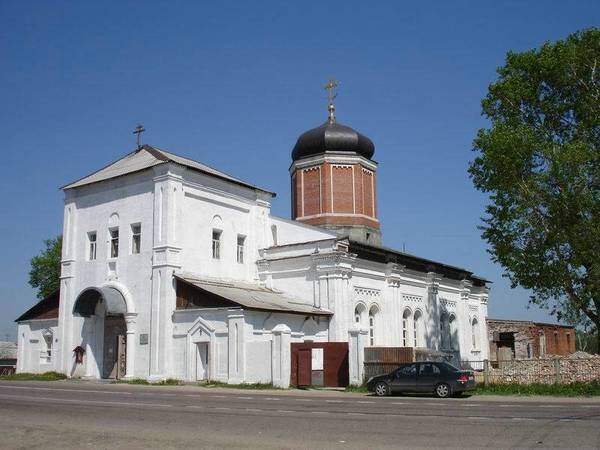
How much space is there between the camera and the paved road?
33.5ft

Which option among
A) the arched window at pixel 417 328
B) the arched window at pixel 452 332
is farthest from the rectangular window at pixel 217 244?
the arched window at pixel 452 332

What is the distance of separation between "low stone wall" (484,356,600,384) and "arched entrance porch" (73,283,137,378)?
16155 millimetres

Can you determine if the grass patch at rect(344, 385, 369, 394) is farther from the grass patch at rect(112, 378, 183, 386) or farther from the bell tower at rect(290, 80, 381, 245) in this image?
the bell tower at rect(290, 80, 381, 245)

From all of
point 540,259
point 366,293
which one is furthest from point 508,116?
point 366,293

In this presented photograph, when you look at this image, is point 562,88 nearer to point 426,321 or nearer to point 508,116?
point 508,116

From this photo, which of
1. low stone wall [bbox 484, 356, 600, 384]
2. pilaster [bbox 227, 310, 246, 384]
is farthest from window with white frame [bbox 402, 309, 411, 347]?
pilaster [bbox 227, 310, 246, 384]

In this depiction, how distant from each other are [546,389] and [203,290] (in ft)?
47.1

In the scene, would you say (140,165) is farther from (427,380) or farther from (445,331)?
(445,331)

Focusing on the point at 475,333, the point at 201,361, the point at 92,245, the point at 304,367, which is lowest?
the point at 304,367

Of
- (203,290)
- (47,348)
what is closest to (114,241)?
(203,290)

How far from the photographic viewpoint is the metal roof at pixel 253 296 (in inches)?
1117

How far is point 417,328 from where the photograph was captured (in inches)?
1580

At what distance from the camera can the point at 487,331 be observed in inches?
1982

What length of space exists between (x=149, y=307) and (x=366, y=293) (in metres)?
11.9
